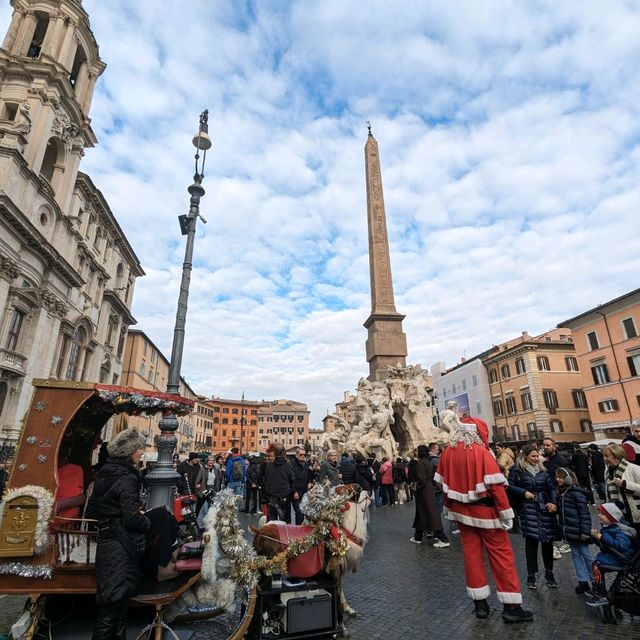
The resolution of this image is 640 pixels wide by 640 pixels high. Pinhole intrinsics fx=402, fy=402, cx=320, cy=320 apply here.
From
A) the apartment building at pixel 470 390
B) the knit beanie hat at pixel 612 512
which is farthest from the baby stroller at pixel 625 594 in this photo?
the apartment building at pixel 470 390

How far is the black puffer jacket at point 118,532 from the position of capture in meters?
2.74

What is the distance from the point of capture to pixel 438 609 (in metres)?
3.93

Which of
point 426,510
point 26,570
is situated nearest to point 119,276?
point 426,510

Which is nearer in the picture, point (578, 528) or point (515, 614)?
point (515, 614)

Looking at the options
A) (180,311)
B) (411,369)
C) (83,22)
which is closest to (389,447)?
(411,369)

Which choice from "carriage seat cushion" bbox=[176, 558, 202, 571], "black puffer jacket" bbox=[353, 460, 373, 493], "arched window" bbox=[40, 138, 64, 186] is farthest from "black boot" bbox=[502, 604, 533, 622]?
"arched window" bbox=[40, 138, 64, 186]

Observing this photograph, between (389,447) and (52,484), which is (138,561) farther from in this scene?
(389,447)

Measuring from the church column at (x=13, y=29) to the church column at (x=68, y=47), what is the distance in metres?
2.42

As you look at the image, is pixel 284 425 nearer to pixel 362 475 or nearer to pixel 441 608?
pixel 362 475

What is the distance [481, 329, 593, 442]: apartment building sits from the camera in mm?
31000

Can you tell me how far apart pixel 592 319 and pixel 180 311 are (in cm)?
2885

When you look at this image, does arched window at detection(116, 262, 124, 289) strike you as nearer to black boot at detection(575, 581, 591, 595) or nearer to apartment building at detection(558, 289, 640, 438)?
apartment building at detection(558, 289, 640, 438)

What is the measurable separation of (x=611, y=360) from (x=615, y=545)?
2659 cm

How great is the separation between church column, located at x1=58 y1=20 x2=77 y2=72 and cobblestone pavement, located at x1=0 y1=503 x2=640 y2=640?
29.2 meters
